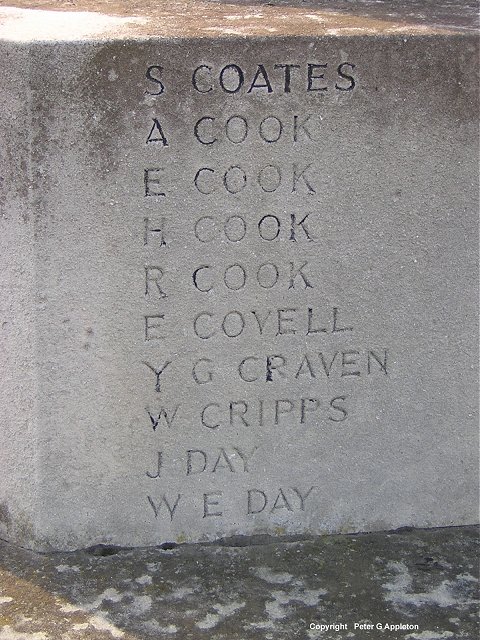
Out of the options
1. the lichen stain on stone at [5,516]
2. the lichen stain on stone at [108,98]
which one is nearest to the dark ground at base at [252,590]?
the lichen stain on stone at [5,516]

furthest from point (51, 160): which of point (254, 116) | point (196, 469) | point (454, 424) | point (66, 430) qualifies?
point (454, 424)

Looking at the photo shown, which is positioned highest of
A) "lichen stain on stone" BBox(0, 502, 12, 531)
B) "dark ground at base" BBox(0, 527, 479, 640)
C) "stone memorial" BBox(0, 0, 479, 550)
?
"stone memorial" BBox(0, 0, 479, 550)

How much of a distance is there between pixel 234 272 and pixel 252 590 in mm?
989

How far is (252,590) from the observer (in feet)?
11.2

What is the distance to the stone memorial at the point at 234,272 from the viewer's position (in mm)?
3264

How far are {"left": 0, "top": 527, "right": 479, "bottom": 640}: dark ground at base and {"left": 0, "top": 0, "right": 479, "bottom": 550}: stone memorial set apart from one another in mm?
85

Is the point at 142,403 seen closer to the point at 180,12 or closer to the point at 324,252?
the point at 324,252

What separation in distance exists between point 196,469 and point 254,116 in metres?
1.15

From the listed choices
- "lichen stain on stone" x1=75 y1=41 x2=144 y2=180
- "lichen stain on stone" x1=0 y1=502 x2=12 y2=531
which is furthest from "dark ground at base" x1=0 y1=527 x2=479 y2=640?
"lichen stain on stone" x1=75 y1=41 x2=144 y2=180

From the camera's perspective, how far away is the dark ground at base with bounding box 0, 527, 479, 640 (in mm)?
3223

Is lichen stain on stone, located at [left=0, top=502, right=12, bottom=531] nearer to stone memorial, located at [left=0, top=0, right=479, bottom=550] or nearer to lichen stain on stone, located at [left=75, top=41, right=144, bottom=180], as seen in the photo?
stone memorial, located at [left=0, top=0, right=479, bottom=550]

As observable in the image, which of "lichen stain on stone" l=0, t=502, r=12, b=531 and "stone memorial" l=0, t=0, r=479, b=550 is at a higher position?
"stone memorial" l=0, t=0, r=479, b=550

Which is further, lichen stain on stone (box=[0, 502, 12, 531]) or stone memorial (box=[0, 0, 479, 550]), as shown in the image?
lichen stain on stone (box=[0, 502, 12, 531])

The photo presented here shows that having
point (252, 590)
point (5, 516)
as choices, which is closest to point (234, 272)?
point (252, 590)
